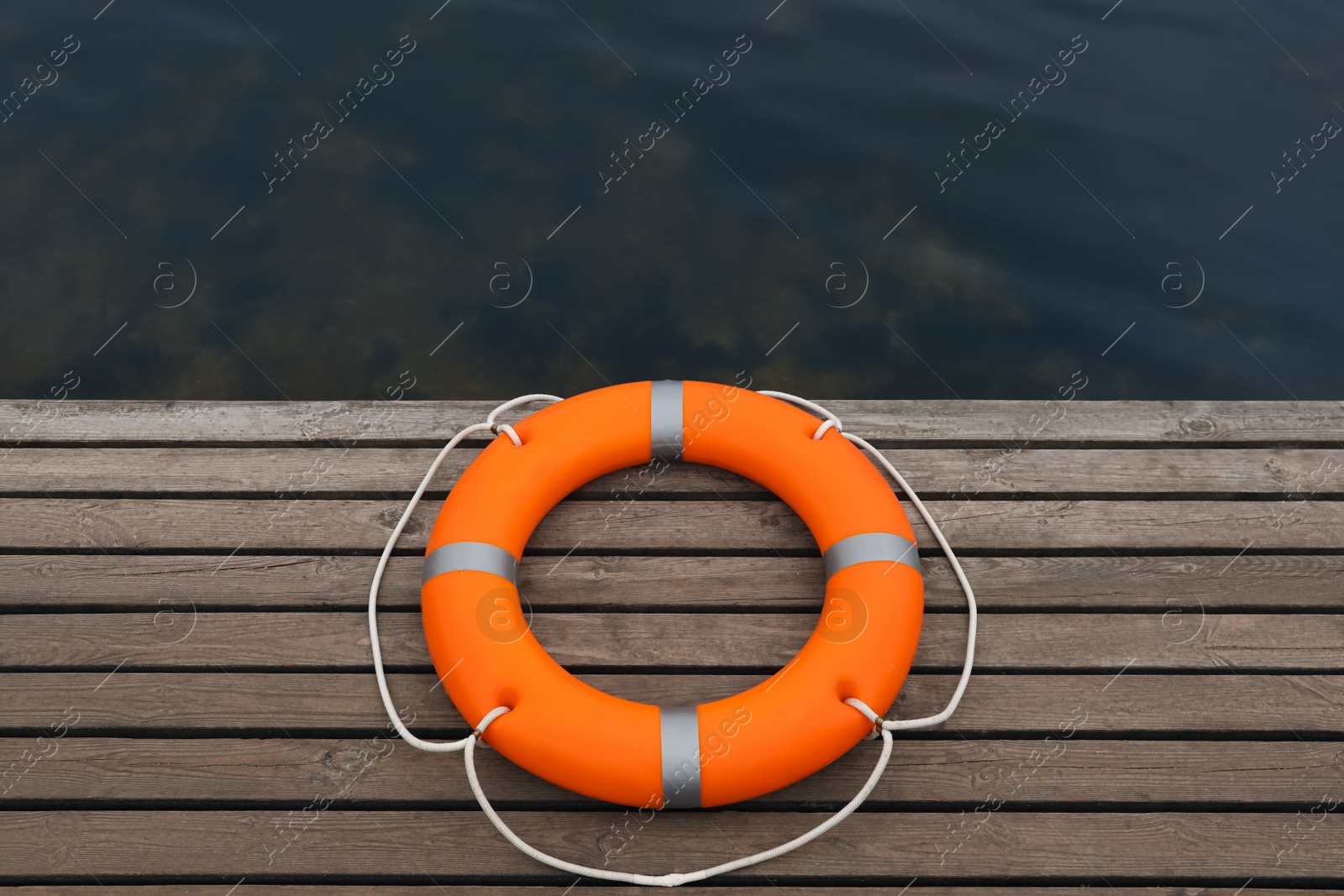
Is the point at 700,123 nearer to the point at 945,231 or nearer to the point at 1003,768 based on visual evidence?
the point at 945,231

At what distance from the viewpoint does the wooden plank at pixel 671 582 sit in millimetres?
1555

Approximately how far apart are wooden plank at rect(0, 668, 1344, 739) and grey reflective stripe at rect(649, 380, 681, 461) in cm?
42

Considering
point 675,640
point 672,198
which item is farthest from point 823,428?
point 672,198

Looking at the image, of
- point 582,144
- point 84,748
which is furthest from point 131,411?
point 582,144

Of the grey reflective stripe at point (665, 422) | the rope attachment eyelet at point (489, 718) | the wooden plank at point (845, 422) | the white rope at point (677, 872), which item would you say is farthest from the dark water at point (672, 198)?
the rope attachment eyelet at point (489, 718)

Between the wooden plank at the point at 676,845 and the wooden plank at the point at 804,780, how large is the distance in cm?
3

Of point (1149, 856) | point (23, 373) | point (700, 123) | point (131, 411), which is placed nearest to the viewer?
point (1149, 856)

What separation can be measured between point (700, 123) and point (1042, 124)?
118 cm

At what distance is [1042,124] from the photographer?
3006 mm

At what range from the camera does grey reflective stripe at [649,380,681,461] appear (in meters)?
1.63

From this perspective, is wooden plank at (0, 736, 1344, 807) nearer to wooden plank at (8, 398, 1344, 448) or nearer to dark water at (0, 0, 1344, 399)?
wooden plank at (8, 398, 1344, 448)

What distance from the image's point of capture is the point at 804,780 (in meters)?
1.39

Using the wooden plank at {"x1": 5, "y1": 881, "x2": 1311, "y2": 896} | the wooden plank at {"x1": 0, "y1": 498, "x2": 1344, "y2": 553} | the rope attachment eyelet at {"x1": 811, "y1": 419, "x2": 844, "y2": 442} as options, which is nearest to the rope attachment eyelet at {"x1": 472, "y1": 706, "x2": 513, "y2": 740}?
the wooden plank at {"x1": 5, "y1": 881, "x2": 1311, "y2": 896}

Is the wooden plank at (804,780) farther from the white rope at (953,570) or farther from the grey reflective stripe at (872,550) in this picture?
the grey reflective stripe at (872,550)
